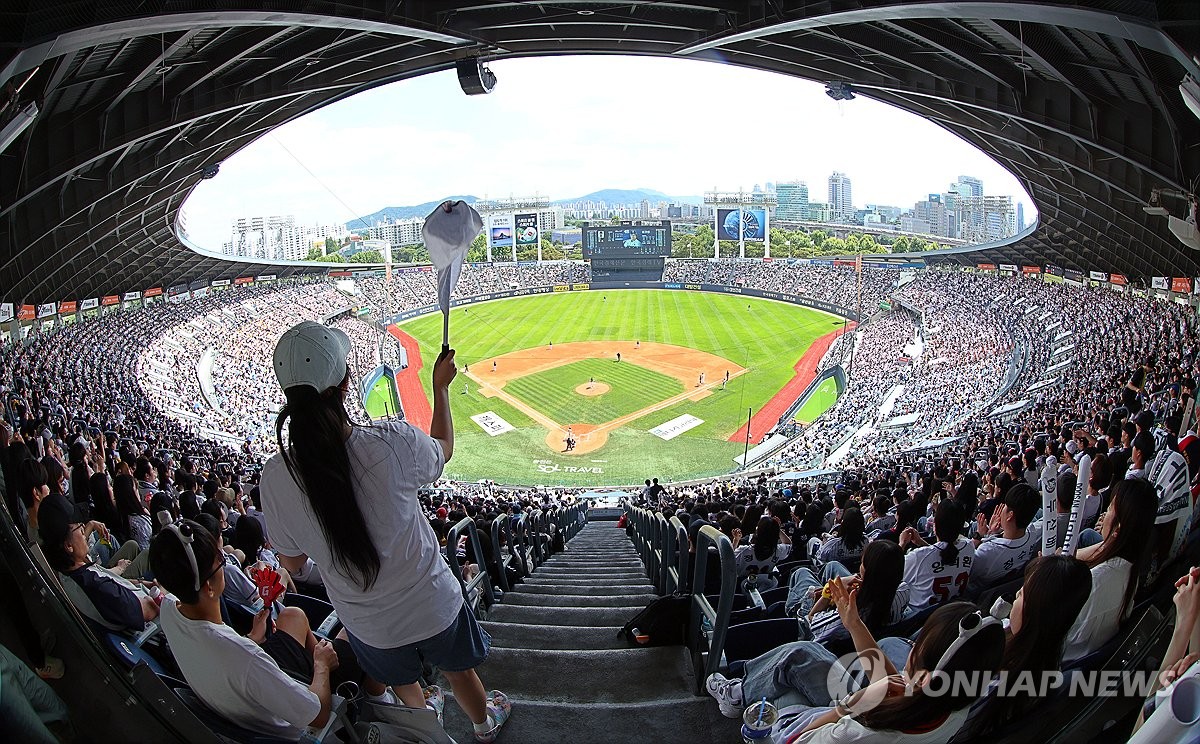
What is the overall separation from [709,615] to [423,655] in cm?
155

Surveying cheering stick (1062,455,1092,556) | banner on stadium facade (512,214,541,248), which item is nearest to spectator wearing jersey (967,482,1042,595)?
cheering stick (1062,455,1092,556)

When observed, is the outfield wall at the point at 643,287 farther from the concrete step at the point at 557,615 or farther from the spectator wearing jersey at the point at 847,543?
the concrete step at the point at 557,615

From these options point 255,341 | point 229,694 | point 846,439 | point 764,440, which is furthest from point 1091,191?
point 255,341

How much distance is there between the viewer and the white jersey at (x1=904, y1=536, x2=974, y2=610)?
13.5 feet

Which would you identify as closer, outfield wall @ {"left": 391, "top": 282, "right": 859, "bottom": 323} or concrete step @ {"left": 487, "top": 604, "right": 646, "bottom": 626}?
concrete step @ {"left": 487, "top": 604, "right": 646, "bottom": 626}

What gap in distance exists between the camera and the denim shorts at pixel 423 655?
2.64m

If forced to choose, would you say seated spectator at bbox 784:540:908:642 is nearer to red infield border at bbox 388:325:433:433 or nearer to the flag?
the flag

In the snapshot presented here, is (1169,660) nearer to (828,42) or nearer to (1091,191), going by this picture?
(828,42)

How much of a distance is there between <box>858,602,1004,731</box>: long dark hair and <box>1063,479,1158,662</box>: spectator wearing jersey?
83 centimetres

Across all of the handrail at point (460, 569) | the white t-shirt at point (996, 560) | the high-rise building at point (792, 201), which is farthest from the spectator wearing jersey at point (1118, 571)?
the high-rise building at point (792, 201)

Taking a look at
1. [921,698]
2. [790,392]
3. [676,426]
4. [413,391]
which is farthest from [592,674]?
[413,391]

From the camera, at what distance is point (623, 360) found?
41531 mm

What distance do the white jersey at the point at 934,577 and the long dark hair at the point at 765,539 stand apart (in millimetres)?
1320

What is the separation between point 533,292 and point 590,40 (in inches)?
2240
